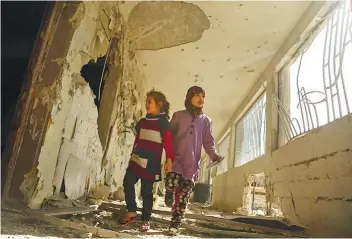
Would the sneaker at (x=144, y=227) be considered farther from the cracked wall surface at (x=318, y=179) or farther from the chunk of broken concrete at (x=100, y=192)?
the chunk of broken concrete at (x=100, y=192)

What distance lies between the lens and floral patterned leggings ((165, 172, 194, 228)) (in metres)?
2.03

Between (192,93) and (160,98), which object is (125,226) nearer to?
(160,98)

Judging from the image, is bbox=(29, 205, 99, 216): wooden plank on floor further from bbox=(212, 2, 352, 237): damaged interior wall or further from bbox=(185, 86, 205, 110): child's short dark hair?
bbox=(212, 2, 352, 237): damaged interior wall

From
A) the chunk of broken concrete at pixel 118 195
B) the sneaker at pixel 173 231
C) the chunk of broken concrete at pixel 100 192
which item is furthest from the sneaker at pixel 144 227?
the chunk of broken concrete at pixel 118 195

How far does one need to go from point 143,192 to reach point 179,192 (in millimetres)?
258

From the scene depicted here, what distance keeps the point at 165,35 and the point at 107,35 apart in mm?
984

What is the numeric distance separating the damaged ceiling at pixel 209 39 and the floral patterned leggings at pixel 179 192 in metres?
2.20

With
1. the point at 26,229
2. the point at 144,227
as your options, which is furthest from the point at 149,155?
the point at 26,229

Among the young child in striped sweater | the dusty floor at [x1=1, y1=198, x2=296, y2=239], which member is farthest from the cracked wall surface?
the young child in striped sweater

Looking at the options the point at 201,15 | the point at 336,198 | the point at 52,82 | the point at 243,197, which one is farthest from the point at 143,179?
the point at 243,197

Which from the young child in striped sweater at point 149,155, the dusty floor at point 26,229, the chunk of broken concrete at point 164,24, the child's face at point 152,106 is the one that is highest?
the chunk of broken concrete at point 164,24

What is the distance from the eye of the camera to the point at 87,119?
290 centimetres

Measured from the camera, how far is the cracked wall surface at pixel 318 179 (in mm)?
2139

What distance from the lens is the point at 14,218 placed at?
1.71 m
